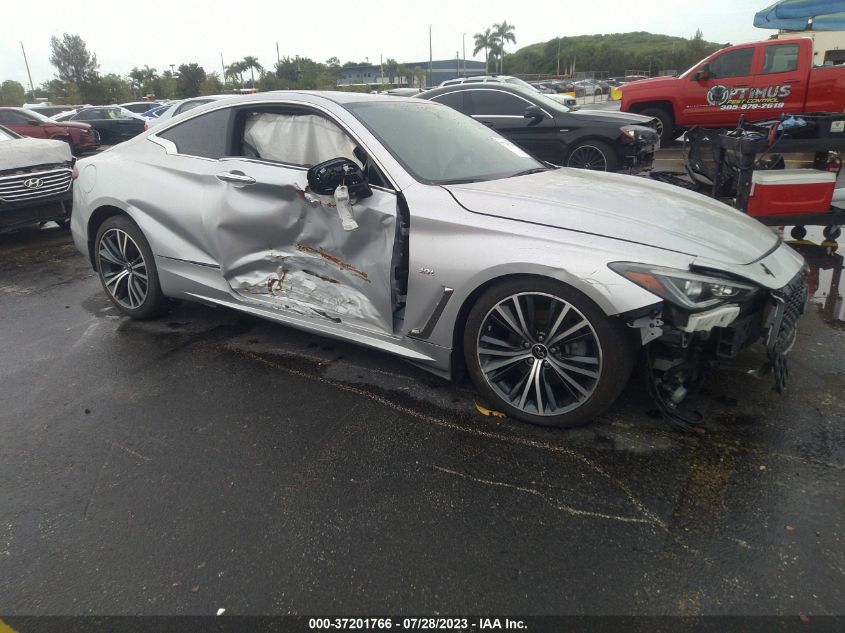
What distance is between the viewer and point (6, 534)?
93.2 inches

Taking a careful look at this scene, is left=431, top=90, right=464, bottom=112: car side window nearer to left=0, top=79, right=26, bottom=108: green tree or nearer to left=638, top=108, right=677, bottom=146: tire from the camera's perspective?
left=638, top=108, right=677, bottom=146: tire

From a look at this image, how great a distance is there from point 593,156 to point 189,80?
63339 millimetres

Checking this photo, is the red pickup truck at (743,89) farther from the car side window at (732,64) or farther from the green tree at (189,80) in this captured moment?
the green tree at (189,80)

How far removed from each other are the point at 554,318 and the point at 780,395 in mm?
1414

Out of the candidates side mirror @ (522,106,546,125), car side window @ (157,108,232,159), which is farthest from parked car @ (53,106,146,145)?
car side window @ (157,108,232,159)

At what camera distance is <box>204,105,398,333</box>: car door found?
326 centimetres

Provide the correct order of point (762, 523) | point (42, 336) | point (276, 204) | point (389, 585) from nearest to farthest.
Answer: point (389, 585)
point (762, 523)
point (276, 204)
point (42, 336)

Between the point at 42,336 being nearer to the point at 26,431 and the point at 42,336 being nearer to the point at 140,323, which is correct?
the point at 140,323

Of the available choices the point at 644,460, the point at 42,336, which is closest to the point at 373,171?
the point at 644,460

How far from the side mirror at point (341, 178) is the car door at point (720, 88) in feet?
34.7

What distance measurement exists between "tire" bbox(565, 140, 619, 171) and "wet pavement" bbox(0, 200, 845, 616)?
5.35 meters

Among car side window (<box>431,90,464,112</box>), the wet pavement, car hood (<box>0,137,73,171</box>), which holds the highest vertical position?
car side window (<box>431,90,464,112</box>)

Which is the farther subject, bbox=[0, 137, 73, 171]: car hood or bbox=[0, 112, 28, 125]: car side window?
bbox=[0, 112, 28, 125]: car side window

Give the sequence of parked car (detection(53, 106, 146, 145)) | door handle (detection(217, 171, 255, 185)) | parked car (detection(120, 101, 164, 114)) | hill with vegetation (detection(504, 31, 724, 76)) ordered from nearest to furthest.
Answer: door handle (detection(217, 171, 255, 185)) → parked car (detection(53, 106, 146, 145)) → parked car (detection(120, 101, 164, 114)) → hill with vegetation (detection(504, 31, 724, 76))
